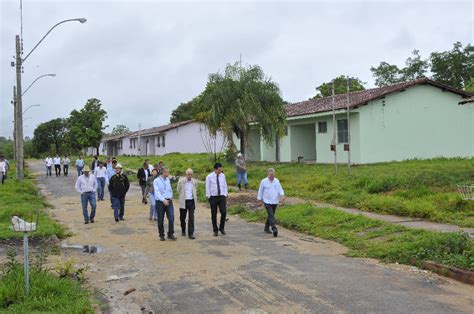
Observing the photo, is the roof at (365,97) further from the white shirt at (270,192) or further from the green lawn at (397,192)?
the white shirt at (270,192)

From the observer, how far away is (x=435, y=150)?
1117 inches

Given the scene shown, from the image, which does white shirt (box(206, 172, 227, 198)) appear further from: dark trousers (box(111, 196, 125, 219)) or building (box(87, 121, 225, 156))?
building (box(87, 121, 225, 156))

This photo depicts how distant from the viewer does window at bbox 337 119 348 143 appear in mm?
28188

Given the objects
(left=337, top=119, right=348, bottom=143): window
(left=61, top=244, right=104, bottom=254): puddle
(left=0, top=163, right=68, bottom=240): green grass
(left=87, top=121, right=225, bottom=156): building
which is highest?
(left=87, top=121, right=225, bottom=156): building

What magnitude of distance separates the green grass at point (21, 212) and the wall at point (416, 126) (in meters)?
15.8

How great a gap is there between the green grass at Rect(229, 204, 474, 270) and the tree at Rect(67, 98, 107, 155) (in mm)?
47278

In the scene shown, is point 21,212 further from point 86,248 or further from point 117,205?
point 86,248

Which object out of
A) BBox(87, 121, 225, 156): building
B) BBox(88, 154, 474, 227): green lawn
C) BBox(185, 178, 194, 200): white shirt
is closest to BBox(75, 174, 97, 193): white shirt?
BBox(185, 178, 194, 200): white shirt

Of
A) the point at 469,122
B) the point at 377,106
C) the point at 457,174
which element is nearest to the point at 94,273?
the point at 457,174

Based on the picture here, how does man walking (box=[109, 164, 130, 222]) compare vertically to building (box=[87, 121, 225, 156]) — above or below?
below

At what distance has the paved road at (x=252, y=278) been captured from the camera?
6.74 meters

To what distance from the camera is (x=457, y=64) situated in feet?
173

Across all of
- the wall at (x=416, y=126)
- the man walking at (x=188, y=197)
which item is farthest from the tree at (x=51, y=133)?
the man walking at (x=188, y=197)

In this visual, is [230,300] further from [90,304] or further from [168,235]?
[168,235]
